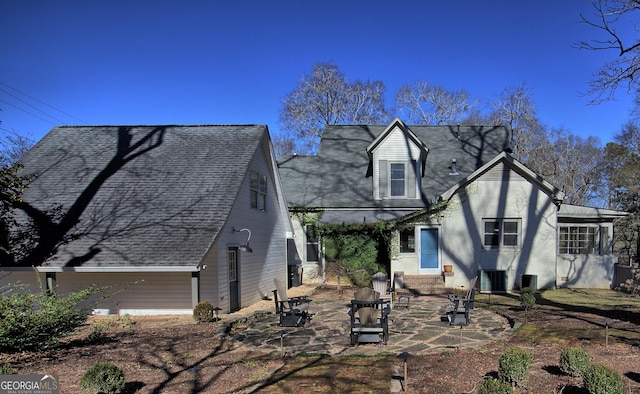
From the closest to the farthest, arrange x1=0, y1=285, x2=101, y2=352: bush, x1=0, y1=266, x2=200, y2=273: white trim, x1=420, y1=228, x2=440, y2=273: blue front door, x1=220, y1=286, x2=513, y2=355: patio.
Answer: x1=0, y1=285, x2=101, y2=352: bush
x1=220, y1=286, x2=513, y2=355: patio
x1=0, y1=266, x2=200, y2=273: white trim
x1=420, y1=228, x2=440, y2=273: blue front door

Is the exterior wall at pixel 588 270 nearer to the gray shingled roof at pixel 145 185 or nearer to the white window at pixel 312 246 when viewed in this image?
the white window at pixel 312 246

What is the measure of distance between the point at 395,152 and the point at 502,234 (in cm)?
617

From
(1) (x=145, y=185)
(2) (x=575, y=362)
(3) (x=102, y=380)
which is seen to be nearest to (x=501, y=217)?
(2) (x=575, y=362)

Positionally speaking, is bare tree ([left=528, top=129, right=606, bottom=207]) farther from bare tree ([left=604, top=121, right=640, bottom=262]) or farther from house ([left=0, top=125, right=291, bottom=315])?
house ([left=0, top=125, right=291, bottom=315])

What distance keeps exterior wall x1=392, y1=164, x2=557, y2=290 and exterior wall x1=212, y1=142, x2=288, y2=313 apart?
23.8 feet

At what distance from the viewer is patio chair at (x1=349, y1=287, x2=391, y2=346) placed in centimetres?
895

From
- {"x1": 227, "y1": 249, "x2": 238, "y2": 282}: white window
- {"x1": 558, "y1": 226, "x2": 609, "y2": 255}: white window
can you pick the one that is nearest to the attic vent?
{"x1": 558, "y1": 226, "x2": 609, "y2": 255}: white window

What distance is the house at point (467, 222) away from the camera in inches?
725

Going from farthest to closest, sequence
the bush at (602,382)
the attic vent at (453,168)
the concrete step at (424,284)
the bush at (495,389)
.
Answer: the attic vent at (453,168), the concrete step at (424,284), the bush at (602,382), the bush at (495,389)

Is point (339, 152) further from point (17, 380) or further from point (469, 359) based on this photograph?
point (17, 380)

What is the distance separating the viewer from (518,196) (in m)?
18.5

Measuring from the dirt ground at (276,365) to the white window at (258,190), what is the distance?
6.69 meters

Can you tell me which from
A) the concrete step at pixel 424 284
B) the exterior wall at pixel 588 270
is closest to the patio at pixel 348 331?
the concrete step at pixel 424 284

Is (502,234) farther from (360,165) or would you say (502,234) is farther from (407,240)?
(360,165)
